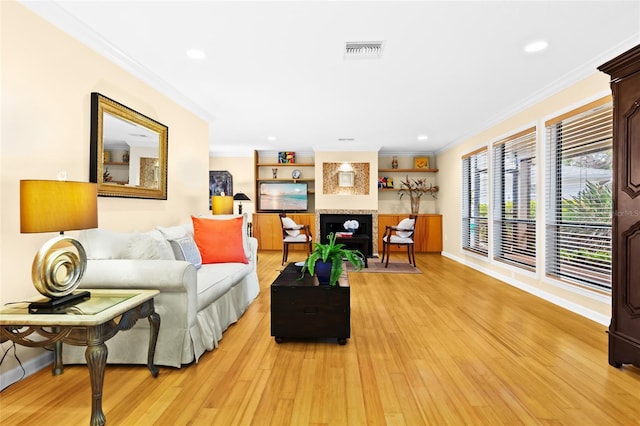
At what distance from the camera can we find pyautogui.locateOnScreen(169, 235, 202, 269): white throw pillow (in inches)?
115

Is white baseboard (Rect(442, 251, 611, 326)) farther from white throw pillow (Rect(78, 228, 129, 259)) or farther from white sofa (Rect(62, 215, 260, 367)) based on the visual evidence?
white throw pillow (Rect(78, 228, 129, 259))

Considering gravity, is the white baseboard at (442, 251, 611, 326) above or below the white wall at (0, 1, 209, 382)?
below

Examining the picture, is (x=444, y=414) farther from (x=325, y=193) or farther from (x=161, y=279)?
(x=325, y=193)

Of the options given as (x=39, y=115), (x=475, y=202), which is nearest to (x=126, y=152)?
(x=39, y=115)

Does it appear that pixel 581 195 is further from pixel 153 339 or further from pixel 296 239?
pixel 296 239

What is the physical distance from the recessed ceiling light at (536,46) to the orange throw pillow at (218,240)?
3.20 metres

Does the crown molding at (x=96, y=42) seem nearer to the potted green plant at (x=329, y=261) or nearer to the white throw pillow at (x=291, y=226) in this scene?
the potted green plant at (x=329, y=261)

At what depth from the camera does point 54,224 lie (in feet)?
5.47

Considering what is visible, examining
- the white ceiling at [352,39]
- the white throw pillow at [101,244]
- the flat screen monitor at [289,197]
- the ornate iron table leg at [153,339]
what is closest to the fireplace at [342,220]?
the flat screen monitor at [289,197]

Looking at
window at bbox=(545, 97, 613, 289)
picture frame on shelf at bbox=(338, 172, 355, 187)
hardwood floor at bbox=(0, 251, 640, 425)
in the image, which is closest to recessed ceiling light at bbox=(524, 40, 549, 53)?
window at bbox=(545, 97, 613, 289)

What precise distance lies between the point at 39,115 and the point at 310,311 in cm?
232

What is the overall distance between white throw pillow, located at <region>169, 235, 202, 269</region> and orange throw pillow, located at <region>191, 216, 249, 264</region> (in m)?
0.18

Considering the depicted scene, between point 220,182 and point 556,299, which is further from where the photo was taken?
point 220,182

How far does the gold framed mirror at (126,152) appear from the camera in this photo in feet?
8.81
